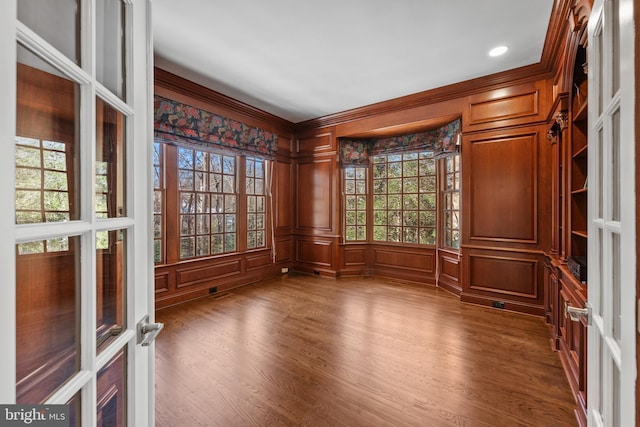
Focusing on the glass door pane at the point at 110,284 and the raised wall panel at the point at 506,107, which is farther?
the raised wall panel at the point at 506,107

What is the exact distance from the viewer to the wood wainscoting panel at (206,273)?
366cm

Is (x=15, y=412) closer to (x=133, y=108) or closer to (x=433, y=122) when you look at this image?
(x=133, y=108)

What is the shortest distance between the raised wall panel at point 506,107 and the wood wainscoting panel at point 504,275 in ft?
5.35

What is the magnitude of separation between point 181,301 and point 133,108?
3369 mm

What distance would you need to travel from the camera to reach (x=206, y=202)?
3945 millimetres

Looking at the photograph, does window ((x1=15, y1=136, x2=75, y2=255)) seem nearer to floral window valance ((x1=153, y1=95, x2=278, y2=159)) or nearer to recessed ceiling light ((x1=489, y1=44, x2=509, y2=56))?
floral window valance ((x1=153, y1=95, x2=278, y2=159))

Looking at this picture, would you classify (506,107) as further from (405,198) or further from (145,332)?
(145,332)

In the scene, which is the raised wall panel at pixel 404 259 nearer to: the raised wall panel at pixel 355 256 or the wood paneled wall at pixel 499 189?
the wood paneled wall at pixel 499 189

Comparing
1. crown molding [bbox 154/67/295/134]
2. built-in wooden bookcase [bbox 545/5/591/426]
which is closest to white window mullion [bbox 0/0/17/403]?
built-in wooden bookcase [bbox 545/5/591/426]

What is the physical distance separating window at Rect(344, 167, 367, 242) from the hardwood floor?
1772 millimetres

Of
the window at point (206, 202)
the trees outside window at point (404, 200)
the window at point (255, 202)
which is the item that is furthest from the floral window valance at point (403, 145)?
the window at point (206, 202)

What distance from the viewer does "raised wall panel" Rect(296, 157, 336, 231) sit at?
4973 mm

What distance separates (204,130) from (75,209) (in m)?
3.44

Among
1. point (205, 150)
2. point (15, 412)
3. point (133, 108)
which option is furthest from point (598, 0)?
point (205, 150)
